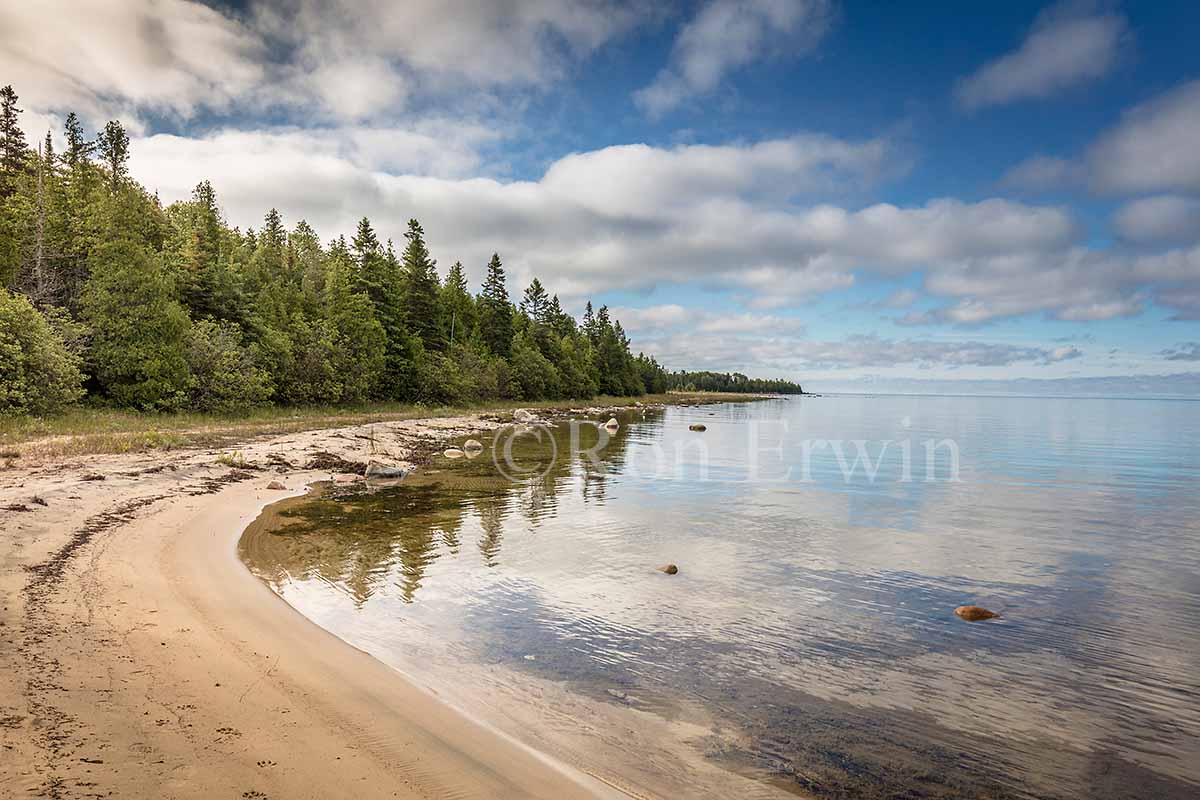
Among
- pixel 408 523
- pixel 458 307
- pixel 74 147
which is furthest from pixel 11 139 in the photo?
pixel 408 523

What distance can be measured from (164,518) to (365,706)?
1010 centimetres

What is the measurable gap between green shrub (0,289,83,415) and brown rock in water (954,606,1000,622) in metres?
32.3

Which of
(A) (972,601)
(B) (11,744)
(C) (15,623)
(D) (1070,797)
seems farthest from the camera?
(A) (972,601)

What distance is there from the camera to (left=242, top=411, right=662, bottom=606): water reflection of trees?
11.0 metres

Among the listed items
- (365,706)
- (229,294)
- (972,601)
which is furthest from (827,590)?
(229,294)

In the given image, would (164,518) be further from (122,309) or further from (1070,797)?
(122,309)

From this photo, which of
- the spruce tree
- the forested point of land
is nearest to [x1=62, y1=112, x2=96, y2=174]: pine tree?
the forested point of land

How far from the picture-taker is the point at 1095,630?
31.7ft

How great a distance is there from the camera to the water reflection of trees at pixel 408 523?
36.2 feet

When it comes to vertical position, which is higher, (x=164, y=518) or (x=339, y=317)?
(x=339, y=317)

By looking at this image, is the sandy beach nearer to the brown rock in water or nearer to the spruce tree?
the brown rock in water

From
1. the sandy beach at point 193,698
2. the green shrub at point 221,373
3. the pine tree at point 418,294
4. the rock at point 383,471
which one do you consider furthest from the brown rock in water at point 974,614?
the pine tree at point 418,294

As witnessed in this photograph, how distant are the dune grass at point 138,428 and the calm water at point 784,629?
9.62 metres

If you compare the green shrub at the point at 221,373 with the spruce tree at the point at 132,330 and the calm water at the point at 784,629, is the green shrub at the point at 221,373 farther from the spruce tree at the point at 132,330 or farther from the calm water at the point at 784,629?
the calm water at the point at 784,629
